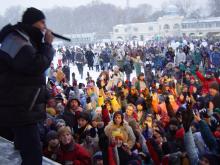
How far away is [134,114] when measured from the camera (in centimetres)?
612

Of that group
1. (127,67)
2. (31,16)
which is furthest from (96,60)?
(31,16)

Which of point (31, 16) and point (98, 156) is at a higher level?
point (31, 16)

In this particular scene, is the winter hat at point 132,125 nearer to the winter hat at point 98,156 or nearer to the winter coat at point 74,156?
the winter hat at point 98,156

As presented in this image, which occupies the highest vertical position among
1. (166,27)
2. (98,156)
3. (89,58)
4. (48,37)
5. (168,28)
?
(166,27)

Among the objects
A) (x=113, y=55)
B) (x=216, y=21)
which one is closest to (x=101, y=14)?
(x=216, y=21)

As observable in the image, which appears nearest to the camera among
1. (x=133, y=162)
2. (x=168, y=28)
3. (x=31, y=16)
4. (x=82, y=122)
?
(x=31, y=16)

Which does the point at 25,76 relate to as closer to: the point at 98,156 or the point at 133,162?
the point at 98,156

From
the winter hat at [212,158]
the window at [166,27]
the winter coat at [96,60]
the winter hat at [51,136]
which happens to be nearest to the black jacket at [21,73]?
the winter hat at [51,136]

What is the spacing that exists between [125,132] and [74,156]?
1.15m

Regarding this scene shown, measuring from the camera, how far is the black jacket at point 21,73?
7.33ft

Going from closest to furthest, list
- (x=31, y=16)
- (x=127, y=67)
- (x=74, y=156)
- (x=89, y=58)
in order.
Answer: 1. (x=31, y=16)
2. (x=74, y=156)
3. (x=127, y=67)
4. (x=89, y=58)

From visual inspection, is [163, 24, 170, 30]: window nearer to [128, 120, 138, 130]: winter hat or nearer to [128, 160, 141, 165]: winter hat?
[128, 120, 138, 130]: winter hat

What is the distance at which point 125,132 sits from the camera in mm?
4664

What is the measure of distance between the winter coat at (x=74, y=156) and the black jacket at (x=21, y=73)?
1.36 metres
